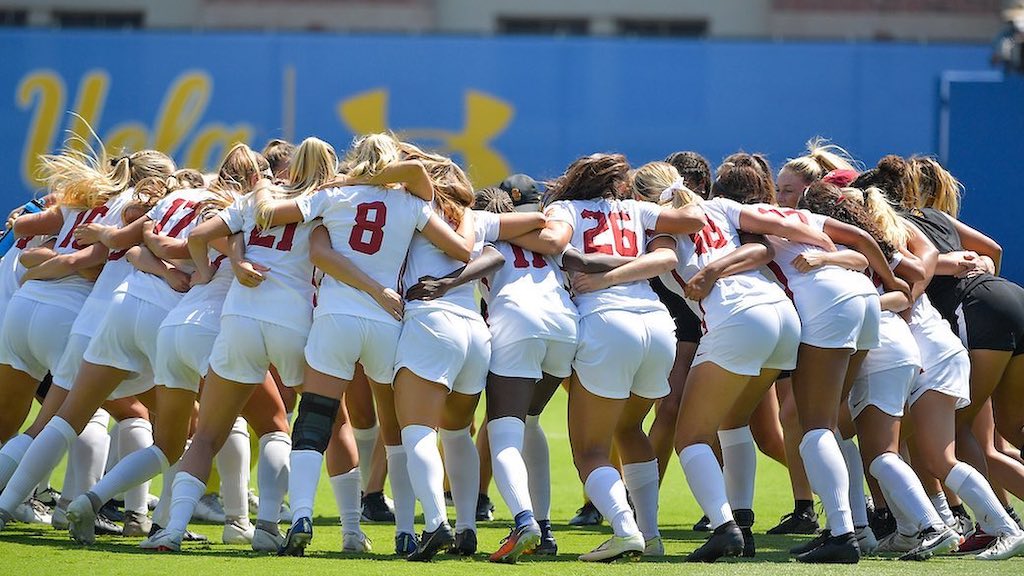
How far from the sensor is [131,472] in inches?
243

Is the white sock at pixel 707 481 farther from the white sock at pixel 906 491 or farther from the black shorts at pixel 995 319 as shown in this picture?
the black shorts at pixel 995 319

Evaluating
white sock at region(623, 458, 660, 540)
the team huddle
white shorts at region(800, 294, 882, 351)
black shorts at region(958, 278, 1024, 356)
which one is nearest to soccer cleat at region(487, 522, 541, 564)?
the team huddle

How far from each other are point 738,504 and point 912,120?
18.7 m

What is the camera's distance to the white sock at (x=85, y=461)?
6969 mm

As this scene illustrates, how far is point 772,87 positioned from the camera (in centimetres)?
2414

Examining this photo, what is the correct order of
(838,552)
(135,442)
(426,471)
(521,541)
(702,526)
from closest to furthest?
1. (521,541)
2. (426,471)
3. (838,552)
4. (135,442)
5. (702,526)

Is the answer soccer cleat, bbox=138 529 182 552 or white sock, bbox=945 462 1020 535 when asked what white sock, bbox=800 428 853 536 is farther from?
soccer cleat, bbox=138 529 182 552

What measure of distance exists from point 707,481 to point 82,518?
8.80ft

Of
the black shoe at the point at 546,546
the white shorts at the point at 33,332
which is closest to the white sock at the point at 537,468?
the black shoe at the point at 546,546

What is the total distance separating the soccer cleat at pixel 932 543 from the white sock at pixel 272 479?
2.74 m

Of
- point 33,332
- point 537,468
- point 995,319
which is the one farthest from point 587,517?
point 33,332

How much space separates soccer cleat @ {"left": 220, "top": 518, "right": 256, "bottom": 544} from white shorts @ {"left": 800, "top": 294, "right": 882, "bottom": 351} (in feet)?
8.74

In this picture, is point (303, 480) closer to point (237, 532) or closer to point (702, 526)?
point (237, 532)

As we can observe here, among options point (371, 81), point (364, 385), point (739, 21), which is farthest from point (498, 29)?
point (364, 385)
